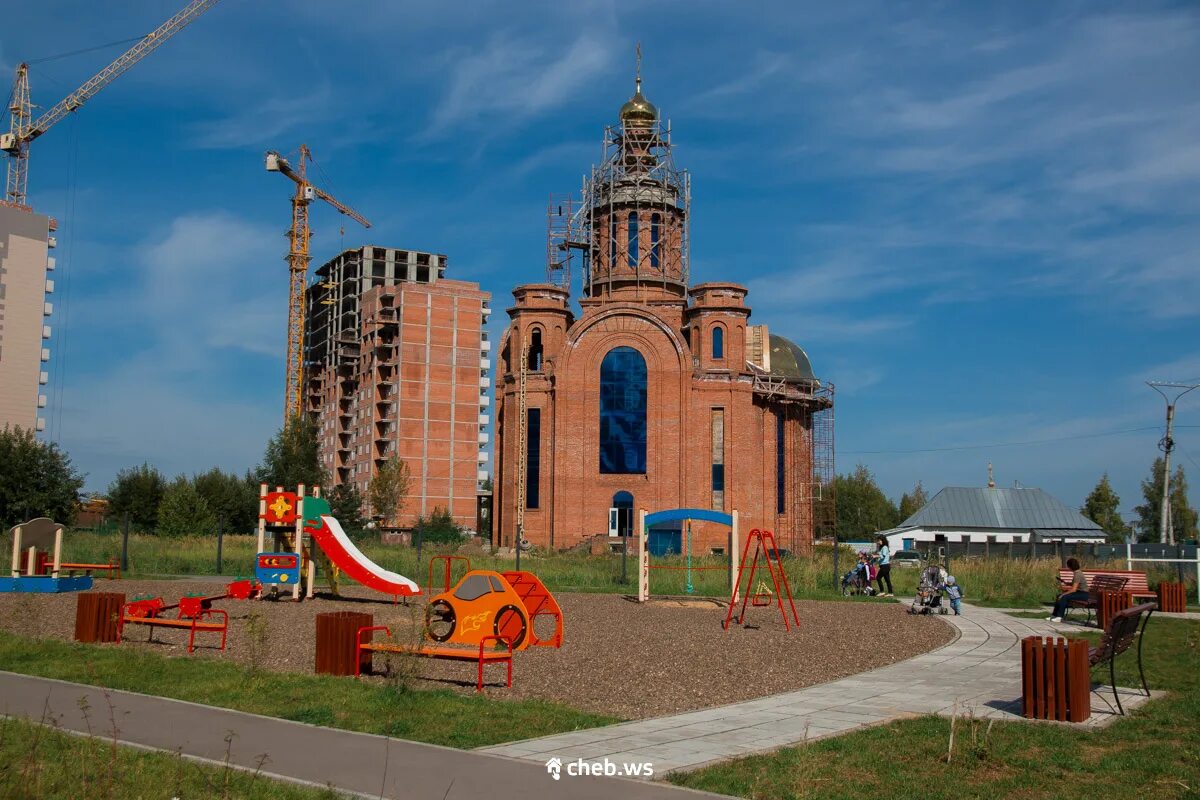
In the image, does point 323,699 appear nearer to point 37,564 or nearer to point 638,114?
point 37,564

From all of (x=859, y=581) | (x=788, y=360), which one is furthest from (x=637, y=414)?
(x=859, y=581)

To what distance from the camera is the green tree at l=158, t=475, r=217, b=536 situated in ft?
180

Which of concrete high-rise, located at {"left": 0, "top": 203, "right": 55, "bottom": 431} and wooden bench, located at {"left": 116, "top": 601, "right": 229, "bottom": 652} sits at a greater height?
concrete high-rise, located at {"left": 0, "top": 203, "right": 55, "bottom": 431}

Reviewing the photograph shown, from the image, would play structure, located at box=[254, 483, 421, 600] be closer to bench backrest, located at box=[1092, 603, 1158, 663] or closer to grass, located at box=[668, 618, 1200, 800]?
bench backrest, located at box=[1092, 603, 1158, 663]

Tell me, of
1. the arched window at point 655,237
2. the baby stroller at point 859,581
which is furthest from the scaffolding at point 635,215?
the baby stroller at point 859,581

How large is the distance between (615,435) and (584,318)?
6.31 meters

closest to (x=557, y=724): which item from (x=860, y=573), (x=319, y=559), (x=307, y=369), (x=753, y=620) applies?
(x=753, y=620)

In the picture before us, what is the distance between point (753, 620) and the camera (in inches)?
904

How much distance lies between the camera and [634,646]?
17484 millimetres

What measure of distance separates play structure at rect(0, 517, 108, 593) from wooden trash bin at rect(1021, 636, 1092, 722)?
884 inches

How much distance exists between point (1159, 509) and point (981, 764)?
90883mm

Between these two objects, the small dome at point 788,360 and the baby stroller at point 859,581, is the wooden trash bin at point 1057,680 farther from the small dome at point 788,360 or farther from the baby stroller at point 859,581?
the small dome at point 788,360

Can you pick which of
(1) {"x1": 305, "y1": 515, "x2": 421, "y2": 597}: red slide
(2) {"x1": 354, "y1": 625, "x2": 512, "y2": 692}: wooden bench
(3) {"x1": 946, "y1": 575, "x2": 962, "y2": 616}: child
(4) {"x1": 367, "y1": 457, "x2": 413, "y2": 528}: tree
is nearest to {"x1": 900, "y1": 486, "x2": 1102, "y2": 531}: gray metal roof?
(4) {"x1": 367, "y1": 457, "x2": 413, "y2": 528}: tree

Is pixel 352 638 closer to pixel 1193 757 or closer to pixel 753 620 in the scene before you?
pixel 1193 757
